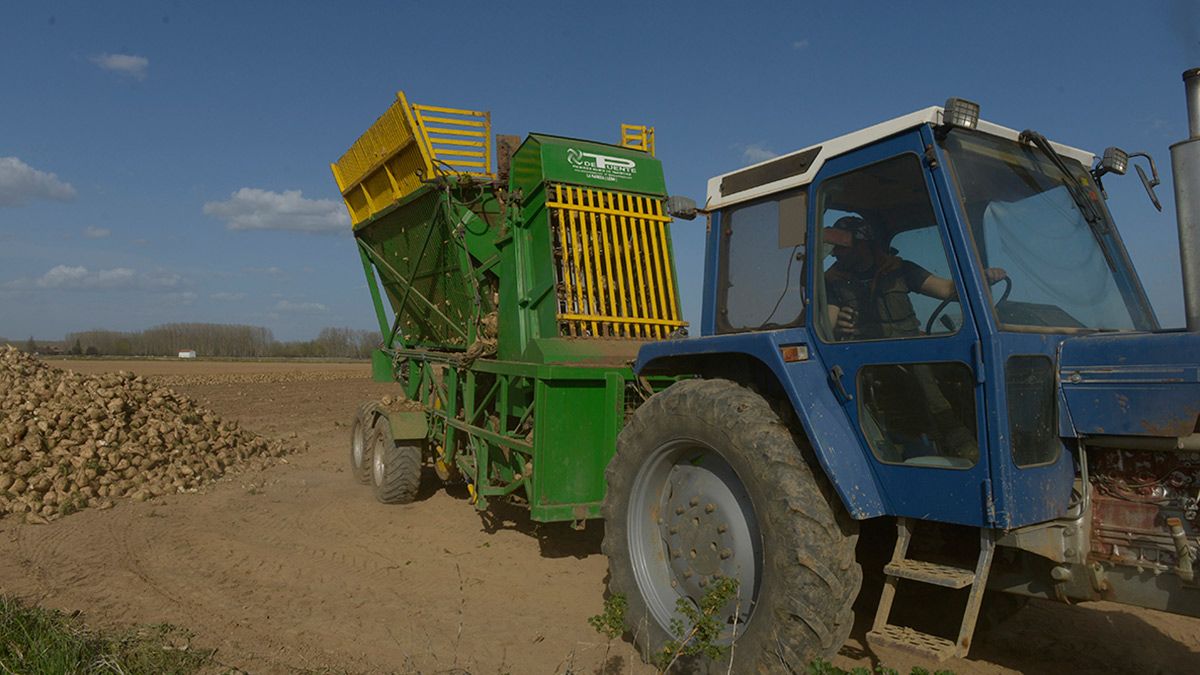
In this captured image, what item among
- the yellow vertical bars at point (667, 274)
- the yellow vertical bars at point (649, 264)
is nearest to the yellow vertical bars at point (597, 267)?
the yellow vertical bars at point (649, 264)

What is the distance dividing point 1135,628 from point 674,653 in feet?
8.30

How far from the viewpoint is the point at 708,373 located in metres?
3.86

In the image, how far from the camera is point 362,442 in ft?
29.1

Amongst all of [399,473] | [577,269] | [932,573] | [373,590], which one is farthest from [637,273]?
[932,573]

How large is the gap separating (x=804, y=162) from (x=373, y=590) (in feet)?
12.5

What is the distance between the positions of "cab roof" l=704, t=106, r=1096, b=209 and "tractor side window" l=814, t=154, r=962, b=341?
0.11 meters

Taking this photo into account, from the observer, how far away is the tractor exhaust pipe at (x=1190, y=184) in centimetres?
233

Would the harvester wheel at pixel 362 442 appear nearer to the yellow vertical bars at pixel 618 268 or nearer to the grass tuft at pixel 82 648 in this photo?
the yellow vertical bars at pixel 618 268

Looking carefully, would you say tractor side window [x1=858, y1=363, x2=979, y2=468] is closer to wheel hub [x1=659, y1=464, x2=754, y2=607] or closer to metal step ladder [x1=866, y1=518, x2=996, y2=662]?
metal step ladder [x1=866, y1=518, x2=996, y2=662]

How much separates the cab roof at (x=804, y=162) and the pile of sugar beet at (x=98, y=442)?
22.5 ft

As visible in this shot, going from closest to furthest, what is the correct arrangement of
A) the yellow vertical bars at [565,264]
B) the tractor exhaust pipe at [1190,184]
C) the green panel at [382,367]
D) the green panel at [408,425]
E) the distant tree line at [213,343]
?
the tractor exhaust pipe at [1190,184]
the yellow vertical bars at [565,264]
the green panel at [408,425]
the green panel at [382,367]
the distant tree line at [213,343]

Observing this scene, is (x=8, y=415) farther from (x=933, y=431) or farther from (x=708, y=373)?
(x=933, y=431)

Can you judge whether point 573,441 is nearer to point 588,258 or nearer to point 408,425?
point 588,258

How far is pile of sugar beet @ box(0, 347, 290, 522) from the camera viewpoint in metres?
7.62
